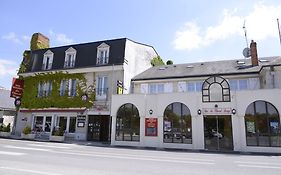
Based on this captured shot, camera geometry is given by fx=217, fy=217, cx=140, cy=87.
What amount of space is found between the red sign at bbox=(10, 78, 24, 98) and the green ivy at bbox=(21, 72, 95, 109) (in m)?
0.47

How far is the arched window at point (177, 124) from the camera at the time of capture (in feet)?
51.9

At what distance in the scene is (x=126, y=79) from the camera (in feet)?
69.2

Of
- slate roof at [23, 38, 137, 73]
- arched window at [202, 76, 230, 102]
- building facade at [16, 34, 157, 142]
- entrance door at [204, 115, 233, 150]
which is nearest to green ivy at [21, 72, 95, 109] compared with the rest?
building facade at [16, 34, 157, 142]

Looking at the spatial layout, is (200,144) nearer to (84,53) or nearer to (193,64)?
(193,64)

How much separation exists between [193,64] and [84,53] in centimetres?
1173

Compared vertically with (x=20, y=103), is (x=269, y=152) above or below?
below

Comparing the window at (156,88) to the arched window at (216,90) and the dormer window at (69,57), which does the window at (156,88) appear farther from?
the dormer window at (69,57)

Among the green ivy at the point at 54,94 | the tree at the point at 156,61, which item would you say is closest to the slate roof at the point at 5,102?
the green ivy at the point at 54,94

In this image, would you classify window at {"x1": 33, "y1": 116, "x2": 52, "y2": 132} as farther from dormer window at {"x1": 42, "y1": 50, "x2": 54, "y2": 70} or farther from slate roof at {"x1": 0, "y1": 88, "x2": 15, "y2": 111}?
slate roof at {"x1": 0, "y1": 88, "x2": 15, "y2": 111}

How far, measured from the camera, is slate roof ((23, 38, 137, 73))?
70.2ft

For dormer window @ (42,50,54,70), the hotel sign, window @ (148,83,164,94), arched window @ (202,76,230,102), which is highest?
dormer window @ (42,50,54,70)

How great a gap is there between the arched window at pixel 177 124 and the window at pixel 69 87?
10457 millimetres

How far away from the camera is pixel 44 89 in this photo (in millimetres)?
23484

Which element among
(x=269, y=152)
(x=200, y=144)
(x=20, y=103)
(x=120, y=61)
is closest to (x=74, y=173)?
(x=200, y=144)
